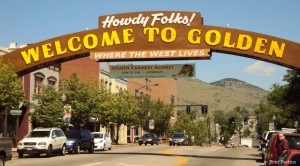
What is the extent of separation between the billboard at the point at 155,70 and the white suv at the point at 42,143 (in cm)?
677

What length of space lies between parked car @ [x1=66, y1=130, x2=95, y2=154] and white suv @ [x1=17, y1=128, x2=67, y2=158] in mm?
2368

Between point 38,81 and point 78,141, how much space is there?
574 inches

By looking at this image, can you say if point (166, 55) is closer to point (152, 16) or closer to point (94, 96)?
point (152, 16)

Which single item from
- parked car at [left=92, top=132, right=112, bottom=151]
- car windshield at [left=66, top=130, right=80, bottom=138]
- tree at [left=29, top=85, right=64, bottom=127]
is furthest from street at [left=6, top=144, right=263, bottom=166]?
tree at [left=29, top=85, right=64, bottom=127]

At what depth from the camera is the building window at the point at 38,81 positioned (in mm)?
45344

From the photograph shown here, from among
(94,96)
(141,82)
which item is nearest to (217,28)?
(94,96)

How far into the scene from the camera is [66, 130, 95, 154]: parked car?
32.4 m

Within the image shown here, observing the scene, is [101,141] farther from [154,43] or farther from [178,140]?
[178,140]

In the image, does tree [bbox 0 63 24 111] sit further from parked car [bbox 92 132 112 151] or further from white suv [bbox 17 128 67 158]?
parked car [bbox 92 132 112 151]

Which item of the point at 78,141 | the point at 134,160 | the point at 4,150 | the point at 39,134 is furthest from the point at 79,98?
the point at 4,150

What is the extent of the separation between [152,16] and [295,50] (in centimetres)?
931

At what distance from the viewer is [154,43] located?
101ft

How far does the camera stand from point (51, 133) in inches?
1128

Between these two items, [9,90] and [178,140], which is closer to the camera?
[9,90]
